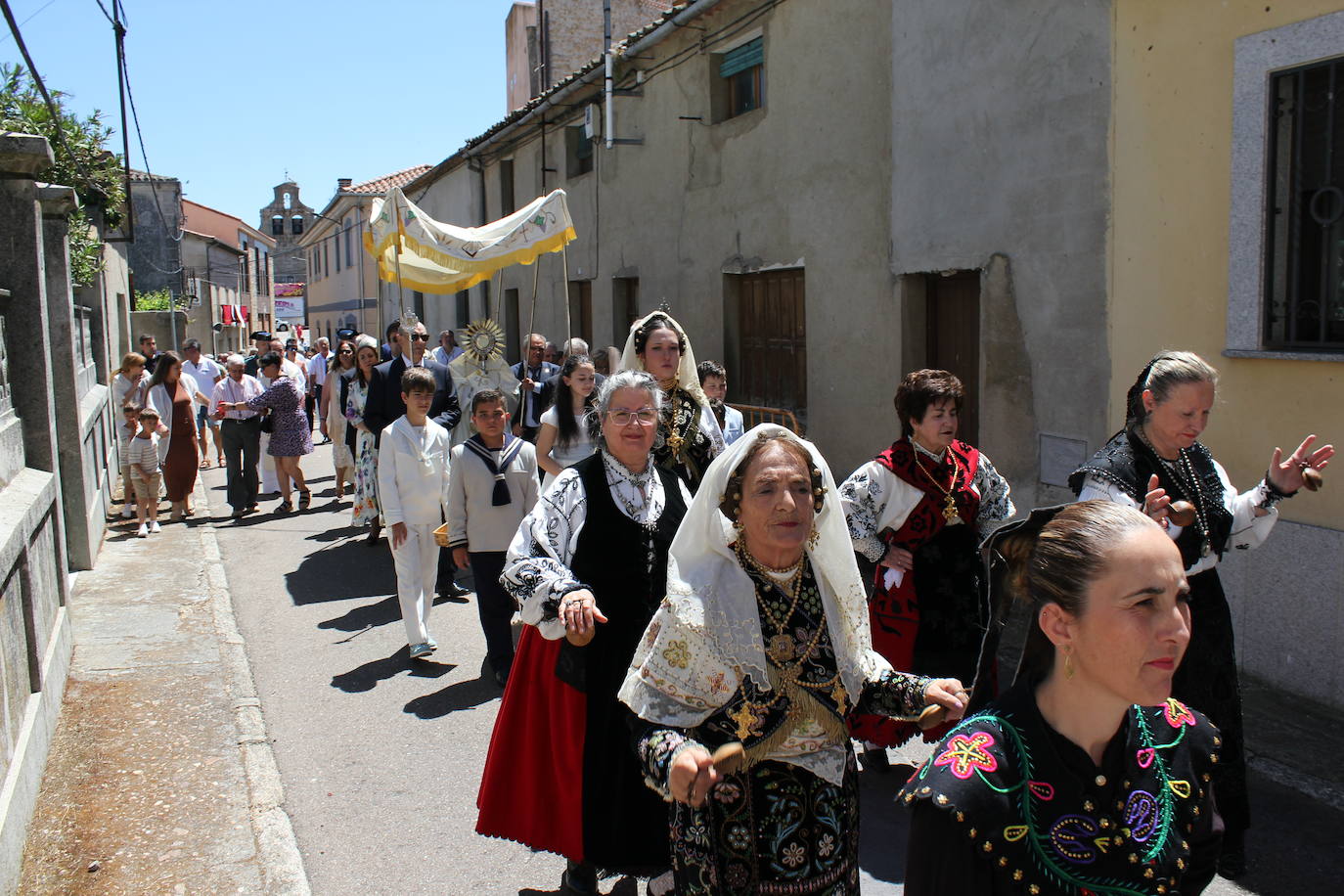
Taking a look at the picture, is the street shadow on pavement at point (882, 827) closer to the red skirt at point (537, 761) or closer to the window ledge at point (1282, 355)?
the red skirt at point (537, 761)

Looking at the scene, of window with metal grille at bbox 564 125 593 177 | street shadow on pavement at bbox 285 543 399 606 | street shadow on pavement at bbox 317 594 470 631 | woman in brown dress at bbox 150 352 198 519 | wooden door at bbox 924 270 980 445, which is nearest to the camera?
street shadow on pavement at bbox 317 594 470 631

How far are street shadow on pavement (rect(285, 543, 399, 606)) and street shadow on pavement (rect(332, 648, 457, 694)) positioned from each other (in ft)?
6.03

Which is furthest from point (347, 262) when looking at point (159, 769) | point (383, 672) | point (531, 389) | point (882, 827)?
point (882, 827)

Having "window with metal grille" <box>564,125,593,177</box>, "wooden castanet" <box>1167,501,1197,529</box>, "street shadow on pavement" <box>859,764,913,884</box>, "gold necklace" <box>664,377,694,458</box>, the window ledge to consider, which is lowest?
"street shadow on pavement" <box>859,764,913,884</box>

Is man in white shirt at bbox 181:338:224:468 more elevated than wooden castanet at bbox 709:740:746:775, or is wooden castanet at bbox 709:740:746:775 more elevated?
man in white shirt at bbox 181:338:224:468

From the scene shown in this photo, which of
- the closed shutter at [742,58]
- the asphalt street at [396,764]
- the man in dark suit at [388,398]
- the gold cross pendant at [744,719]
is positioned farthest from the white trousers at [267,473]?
the gold cross pendant at [744,719]

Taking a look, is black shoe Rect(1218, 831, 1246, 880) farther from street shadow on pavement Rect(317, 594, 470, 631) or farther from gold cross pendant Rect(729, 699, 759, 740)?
street shadow on pavement Rect(317, 594, 470, 631)

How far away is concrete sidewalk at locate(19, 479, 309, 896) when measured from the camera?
419 centimetres

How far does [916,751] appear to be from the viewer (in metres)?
5.34

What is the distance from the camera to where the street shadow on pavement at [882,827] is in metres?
4.16

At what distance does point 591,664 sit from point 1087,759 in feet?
6.50

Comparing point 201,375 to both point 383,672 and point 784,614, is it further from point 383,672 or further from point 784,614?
point 784,614

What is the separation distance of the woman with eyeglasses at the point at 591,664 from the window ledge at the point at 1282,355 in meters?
3.89

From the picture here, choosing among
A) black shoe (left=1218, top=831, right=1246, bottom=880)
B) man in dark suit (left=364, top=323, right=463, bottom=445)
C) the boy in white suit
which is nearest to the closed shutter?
man in dark suit (left=364, top=323, right=463, bottom=445)
